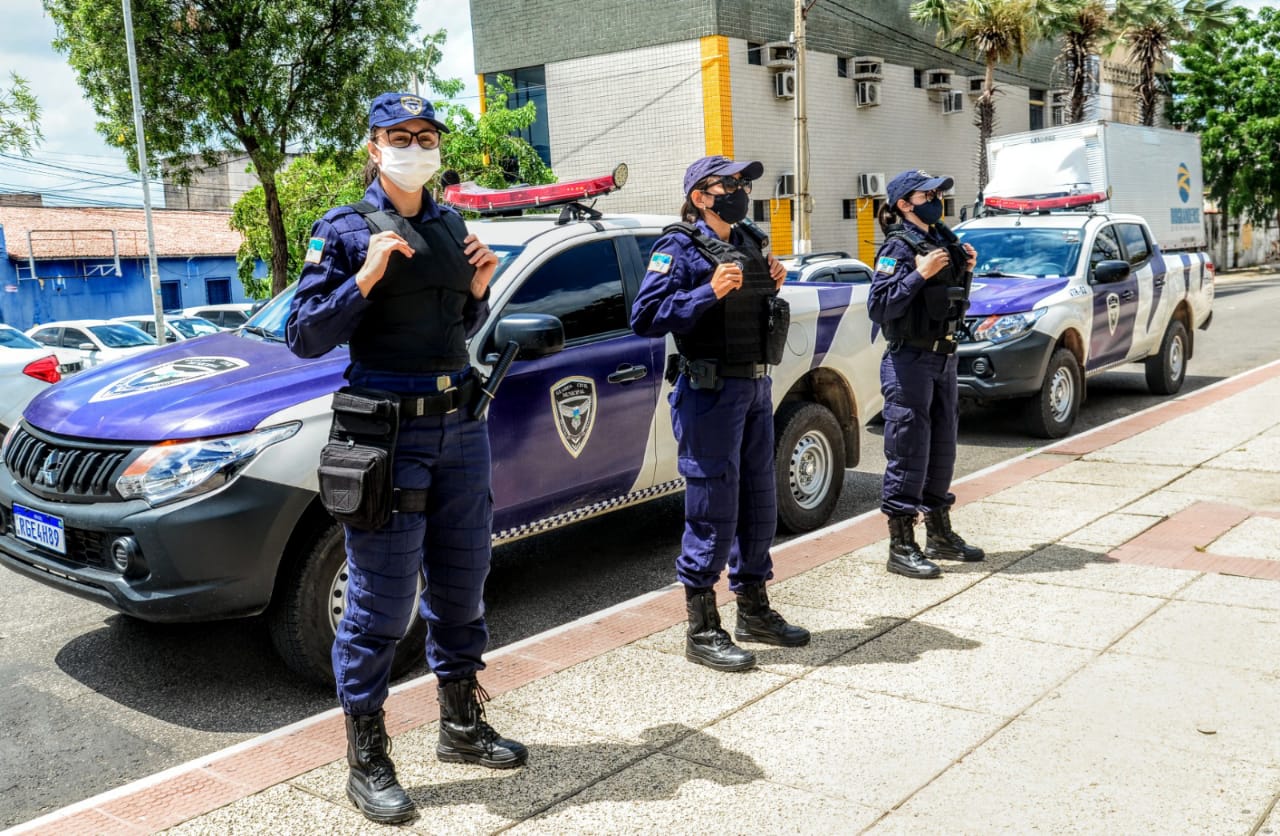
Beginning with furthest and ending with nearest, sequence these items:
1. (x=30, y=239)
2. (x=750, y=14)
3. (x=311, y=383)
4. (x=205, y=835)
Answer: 1. (x=30, y=239)
2. (x=750, y=14)
3. (x=311, y=383)
4. (x=205, y=835)

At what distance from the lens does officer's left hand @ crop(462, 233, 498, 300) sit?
345cm

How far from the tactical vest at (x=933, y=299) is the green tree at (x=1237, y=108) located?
3957 cm

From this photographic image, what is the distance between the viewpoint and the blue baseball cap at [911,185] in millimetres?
5527

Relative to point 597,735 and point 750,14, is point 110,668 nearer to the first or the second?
point 597,735

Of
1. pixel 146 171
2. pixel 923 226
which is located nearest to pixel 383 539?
pixel 923 226

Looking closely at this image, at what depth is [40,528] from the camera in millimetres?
4469

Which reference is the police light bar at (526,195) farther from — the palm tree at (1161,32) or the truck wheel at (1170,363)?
the palm tree at (1161,32)

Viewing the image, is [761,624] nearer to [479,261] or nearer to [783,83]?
[479,261]

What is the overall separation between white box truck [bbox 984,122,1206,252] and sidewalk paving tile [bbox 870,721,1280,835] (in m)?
14.9

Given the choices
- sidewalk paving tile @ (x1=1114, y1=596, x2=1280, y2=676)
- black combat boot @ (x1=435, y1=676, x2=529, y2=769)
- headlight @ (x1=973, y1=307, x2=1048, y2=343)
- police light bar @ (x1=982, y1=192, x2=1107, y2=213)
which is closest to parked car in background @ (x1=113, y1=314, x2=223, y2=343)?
police light bar @ (x1=982, y1=192, x2=1107, y2=213)

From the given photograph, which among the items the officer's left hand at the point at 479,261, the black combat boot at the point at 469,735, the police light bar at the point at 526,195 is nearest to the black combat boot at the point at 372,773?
the black combat boot at the point at 469,735

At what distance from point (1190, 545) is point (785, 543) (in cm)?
205

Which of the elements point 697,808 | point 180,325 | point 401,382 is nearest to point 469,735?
point 697,808

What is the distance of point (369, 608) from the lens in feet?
11.1
